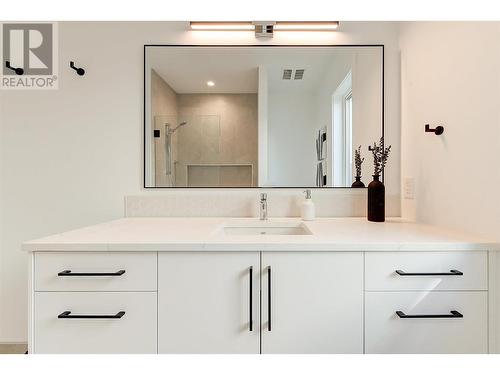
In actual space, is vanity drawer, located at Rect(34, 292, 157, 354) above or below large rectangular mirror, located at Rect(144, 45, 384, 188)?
below

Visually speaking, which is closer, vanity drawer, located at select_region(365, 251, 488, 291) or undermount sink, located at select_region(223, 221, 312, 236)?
vanity drawer, located at select_region(365, 251, 488, 291)

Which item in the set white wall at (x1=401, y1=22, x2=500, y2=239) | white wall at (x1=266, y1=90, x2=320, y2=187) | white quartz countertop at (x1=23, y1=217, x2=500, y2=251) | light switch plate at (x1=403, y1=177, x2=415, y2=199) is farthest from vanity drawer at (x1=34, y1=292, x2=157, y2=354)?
light switch plate at (x1=403, y1=177, x2=415, y2=199)

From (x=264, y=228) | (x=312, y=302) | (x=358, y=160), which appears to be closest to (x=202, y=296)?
(x=312, y=302)

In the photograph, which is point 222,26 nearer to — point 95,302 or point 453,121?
point 453,121

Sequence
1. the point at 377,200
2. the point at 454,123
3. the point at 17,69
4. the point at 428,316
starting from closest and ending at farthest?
the point at 428,316 → the point at 454,123 → the point at 377,200 → the point at 17,69

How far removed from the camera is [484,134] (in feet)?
3.79

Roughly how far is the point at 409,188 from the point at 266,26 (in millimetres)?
1245

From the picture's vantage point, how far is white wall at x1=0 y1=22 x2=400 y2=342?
1813 millimetres

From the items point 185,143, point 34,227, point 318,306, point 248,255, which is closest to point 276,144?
point 185,143

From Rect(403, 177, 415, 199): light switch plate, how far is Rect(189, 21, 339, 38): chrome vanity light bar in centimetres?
99

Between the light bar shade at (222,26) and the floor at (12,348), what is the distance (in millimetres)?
2159

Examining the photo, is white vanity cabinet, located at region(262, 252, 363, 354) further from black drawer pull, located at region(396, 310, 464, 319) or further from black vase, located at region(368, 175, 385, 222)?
black vase, located at region(368, 175, 385, 222)

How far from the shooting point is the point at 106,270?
3.60 feet

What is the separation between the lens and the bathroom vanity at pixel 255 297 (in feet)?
3.55
